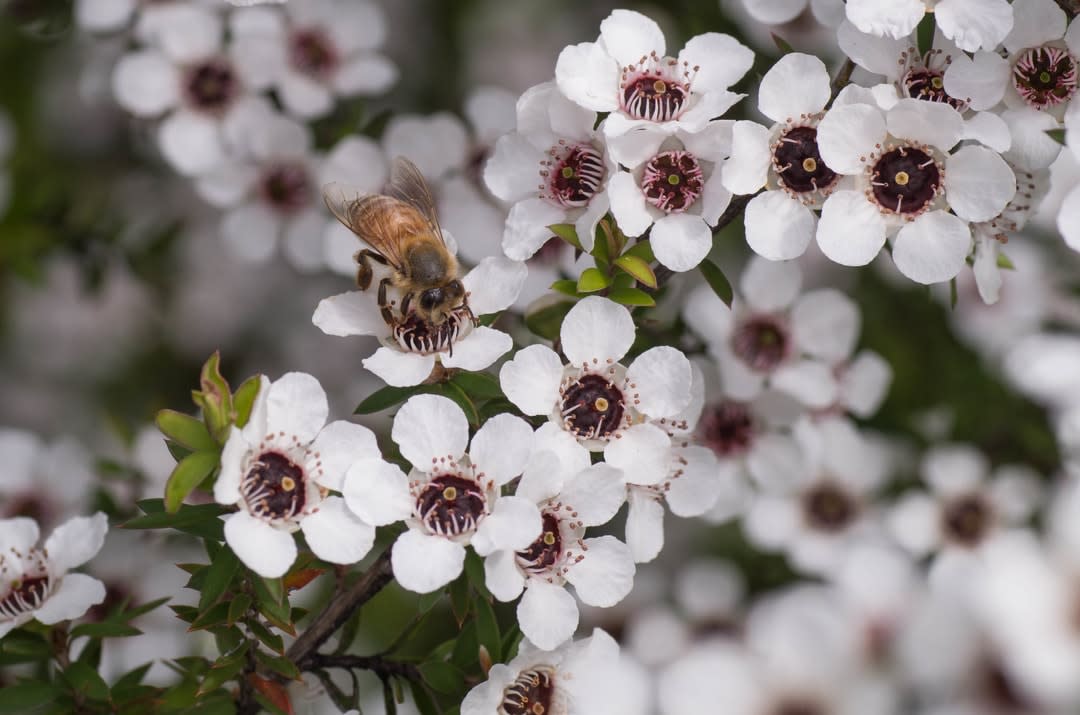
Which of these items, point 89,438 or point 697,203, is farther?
point 89,438

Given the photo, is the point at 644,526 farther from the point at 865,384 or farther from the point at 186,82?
the point at 186,82

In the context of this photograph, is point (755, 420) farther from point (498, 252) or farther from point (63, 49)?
point (63, 49)

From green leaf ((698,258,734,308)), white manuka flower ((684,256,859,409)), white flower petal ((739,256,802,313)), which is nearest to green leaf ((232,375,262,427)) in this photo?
green leaf ((698,258,734,308))

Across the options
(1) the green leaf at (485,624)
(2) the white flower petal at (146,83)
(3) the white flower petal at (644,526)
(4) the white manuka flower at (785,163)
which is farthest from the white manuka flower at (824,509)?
(2) the white flower petal at (146,83)

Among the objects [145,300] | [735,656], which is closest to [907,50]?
[735,656]

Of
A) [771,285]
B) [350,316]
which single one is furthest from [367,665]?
[771,285]

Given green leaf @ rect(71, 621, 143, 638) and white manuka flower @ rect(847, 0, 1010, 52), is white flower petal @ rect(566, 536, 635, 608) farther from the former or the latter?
white manuka flower @ rect(847, 0, 1010, 52)

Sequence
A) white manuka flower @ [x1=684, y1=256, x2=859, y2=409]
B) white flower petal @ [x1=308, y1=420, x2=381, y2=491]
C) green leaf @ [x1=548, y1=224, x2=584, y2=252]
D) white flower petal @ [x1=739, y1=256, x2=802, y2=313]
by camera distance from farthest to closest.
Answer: white flower petal @ [x1=739, y1=256, x2=802, y2=313] < white manuka flower @ [x1=684, y1=256, x2=859, y2=409] < green leaf @ [x1=548, y1=224, x2=584, y2=252] < white flower petal @ [x1=308, y1=420, x2=381, y2=491]
